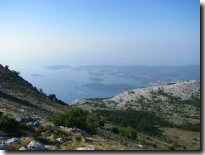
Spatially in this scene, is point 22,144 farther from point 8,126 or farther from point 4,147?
point 8,126

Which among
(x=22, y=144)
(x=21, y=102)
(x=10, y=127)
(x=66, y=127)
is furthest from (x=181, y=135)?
(x=22, y=144)

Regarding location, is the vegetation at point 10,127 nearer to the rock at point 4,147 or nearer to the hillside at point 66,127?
the hillside at point 66,127

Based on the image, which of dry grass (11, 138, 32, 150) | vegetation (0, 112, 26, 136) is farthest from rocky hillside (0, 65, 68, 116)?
dry grass (11, 138, 32, 150)

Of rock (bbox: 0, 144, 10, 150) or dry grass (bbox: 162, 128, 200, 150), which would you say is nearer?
rock (bbox: 0, 144, 10, 150)

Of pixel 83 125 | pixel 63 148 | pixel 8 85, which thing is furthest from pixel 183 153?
pixel 8 85

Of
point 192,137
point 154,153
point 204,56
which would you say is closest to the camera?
point 154,153

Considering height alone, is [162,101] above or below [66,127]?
below

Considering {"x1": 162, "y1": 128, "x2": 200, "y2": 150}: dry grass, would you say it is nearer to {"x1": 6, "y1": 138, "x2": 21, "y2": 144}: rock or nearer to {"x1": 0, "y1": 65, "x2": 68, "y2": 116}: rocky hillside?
{"x1": 0, "y1": 65, "x2": 68, "y2": 116}: rocky hillside

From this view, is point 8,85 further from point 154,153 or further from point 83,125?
point 154,153
